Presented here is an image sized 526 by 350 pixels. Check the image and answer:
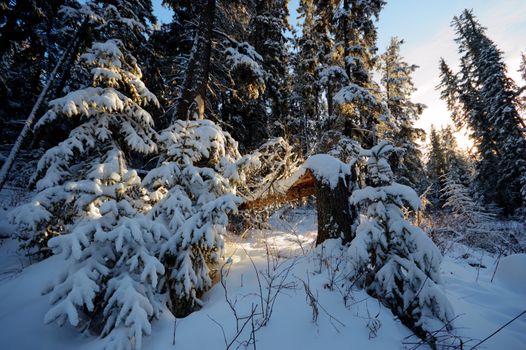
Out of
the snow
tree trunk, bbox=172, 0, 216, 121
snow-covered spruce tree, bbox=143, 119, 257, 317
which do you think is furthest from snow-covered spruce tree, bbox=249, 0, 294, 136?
the snow

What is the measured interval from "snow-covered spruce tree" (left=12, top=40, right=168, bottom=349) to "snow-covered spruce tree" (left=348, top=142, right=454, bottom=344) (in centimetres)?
268

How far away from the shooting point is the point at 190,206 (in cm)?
409

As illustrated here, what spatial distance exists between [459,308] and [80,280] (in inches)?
195

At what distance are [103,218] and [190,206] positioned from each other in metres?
1.15

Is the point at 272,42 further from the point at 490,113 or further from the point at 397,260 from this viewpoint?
the point at 490,113

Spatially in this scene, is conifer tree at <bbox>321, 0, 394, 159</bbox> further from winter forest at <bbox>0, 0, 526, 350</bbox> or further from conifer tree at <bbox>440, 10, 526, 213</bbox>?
conifer tree at <bbox>440, 10, 526, 213</bbox>

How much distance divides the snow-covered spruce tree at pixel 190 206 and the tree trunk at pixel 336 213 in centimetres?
168

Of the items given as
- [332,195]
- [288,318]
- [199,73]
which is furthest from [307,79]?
[288,318]

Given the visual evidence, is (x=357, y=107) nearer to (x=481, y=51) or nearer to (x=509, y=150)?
(x=509, y=150)

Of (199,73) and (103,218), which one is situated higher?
(199,73)

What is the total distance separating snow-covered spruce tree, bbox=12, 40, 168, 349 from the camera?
2919 millimetres

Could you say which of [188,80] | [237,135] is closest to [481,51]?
[237,135]

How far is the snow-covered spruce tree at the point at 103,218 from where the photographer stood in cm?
292

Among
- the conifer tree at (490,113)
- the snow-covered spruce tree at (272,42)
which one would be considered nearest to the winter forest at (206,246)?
the snow-covered spruce tree at (272,42)
